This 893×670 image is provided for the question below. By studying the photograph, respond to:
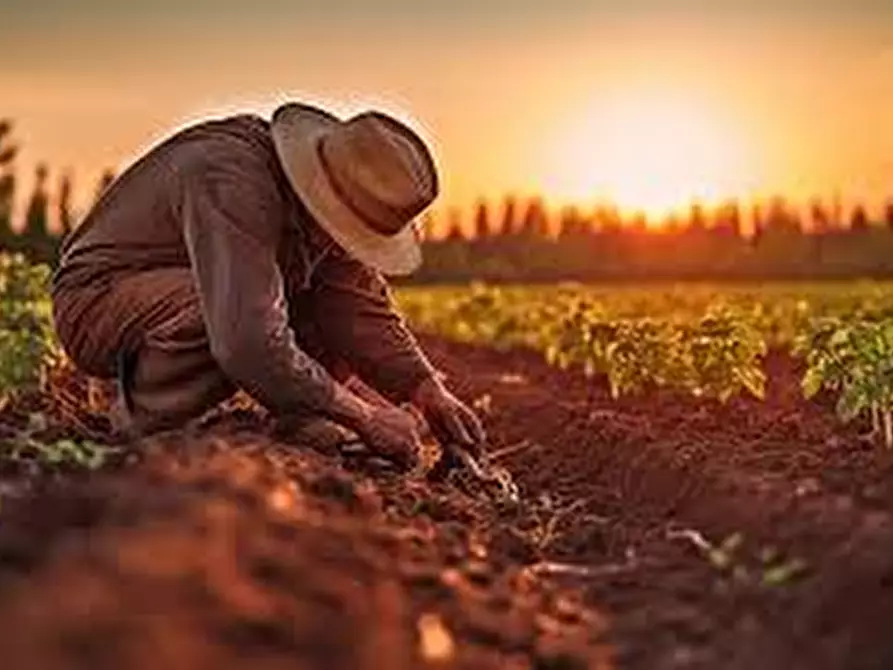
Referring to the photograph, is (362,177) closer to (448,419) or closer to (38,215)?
(448,419)

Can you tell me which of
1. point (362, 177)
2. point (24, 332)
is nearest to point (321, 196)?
point (362, 177)

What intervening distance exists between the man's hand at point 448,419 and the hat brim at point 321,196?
0.53 m

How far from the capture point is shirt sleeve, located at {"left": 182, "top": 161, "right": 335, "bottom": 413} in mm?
7559

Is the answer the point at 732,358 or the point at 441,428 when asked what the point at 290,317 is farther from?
the point at 732,358

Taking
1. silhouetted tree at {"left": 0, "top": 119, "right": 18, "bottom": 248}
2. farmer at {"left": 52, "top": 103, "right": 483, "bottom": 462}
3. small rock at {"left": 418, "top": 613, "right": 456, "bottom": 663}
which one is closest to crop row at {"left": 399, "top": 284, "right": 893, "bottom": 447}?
farmer at {"left": 52, "top": 103, "right": 483, "bottom": 462}

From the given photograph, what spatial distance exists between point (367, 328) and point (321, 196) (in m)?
0.90

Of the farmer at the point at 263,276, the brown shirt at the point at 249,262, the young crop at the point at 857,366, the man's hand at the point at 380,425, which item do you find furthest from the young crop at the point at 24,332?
the young crop at the point at 857,366

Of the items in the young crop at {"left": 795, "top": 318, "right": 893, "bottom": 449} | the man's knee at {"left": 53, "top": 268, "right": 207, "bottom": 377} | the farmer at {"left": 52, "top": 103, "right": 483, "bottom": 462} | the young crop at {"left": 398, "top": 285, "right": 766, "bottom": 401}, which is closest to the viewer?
the farmer at {"left": 52, "top": 103, "right": 483, "bottom": 462}

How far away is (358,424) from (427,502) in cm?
65

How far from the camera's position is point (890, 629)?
16.8ft

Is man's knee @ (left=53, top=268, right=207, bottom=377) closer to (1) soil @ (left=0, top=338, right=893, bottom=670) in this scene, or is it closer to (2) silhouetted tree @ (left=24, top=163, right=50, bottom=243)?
(1) soil @ (left=0, top=338, right=893, bottom=670)

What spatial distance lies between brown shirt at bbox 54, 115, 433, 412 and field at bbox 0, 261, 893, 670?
0.32 meters

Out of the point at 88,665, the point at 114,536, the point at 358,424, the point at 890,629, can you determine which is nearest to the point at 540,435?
the point at 358,424

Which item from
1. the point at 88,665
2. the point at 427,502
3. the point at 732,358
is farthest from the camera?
the point at 732,358
